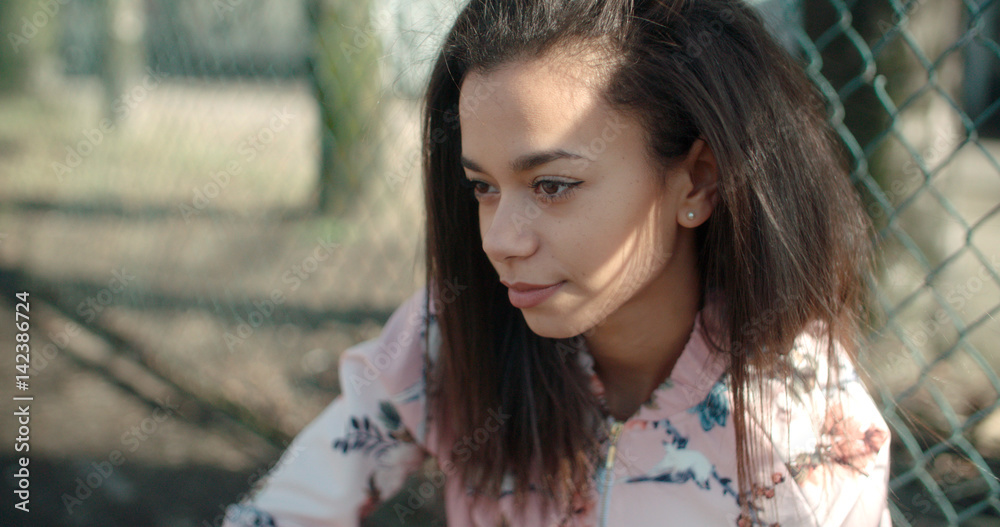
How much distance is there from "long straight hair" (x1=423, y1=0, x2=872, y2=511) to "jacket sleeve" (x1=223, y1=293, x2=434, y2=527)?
8 centimetres

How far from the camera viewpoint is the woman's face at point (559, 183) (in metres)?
1.25

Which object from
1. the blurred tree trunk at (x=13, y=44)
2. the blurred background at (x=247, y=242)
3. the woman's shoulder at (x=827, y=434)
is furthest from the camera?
the blurred tree trunk at (x=13, y=44)

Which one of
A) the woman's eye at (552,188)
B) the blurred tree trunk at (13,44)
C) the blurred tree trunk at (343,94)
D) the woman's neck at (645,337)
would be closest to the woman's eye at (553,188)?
the woman's eye at (552,188)

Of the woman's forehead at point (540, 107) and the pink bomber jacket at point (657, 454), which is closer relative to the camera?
the woman's forehead at point (540, 107)

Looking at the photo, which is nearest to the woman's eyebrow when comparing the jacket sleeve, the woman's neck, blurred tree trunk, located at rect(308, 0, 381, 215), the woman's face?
the woman's face

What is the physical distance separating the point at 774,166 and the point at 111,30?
3389 millimetres

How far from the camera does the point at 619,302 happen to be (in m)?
1.38

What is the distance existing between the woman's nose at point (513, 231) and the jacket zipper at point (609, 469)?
0.45m

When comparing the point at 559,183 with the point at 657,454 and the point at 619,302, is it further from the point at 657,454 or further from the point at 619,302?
the point at 657,454

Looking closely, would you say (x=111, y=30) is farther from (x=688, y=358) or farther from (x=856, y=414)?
(x=856, y=414)

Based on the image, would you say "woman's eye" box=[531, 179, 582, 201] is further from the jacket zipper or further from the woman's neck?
the jacket zipper

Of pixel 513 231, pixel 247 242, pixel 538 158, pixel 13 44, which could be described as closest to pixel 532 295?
pixel 513 231

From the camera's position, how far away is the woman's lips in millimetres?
1312

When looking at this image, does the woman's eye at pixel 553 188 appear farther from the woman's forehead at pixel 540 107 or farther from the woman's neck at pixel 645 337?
the woman's neck at pixel 645 337
